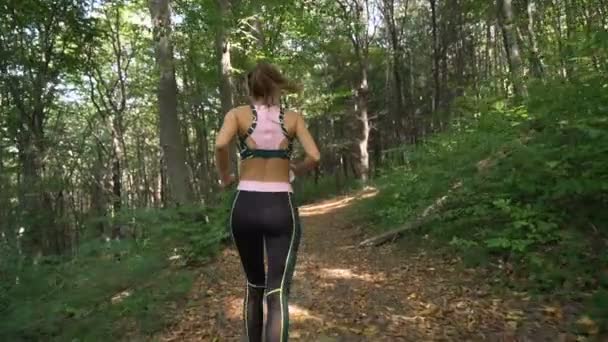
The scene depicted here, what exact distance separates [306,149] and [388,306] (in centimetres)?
235

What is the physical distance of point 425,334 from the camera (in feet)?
13.1

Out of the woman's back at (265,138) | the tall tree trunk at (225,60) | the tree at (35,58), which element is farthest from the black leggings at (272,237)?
the tree at (35,58)

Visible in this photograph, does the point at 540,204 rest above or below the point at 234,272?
above

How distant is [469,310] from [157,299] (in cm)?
319

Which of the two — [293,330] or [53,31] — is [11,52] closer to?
[53,31]

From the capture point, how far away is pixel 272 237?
2.92 m

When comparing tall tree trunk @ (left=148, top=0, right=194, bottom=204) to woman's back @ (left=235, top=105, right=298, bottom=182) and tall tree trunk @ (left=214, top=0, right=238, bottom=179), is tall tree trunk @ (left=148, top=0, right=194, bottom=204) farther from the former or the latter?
woman's back @ (left=235, top=105, right=298, bottom=182)

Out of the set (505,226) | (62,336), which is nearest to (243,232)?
(62,336)

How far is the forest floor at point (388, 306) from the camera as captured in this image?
3.95m

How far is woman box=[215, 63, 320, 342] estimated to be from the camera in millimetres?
2887

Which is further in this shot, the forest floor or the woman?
the forest floor

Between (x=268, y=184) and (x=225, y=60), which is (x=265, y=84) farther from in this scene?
(x=225, y=60)

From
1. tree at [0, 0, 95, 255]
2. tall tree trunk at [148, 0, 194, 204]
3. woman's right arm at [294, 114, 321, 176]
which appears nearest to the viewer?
woman's right arm at [294, 114, 321, 176]

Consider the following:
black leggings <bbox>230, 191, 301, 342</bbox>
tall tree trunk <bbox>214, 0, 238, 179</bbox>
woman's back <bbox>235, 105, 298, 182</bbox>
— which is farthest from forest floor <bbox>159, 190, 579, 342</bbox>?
tall tree trunk <bbox>214, 0, 238, 179</bbox>
